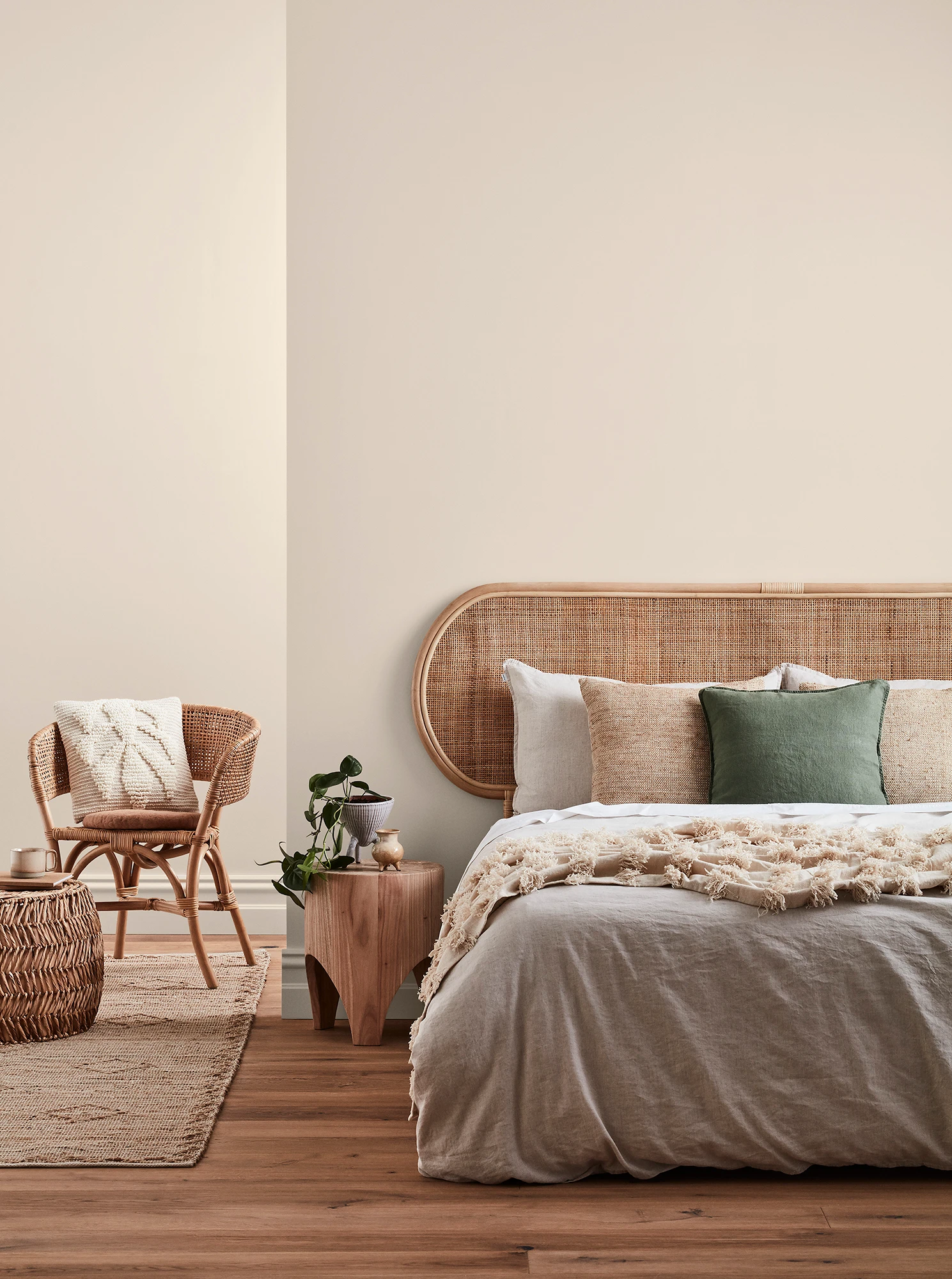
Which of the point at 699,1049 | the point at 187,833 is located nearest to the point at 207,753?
the point at 187,833

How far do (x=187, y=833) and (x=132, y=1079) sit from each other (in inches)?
37.9

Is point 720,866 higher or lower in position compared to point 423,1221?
higher

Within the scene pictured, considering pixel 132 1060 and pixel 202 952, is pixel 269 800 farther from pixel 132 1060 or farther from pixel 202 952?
pixel 132 1060

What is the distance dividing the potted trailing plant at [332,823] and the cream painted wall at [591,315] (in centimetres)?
26

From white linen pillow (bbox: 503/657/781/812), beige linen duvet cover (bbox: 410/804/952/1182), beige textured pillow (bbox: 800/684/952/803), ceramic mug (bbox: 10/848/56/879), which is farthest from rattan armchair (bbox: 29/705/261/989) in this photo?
beige textured pillow (bbox: 800/684/952/803)

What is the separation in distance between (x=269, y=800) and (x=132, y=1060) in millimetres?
1830

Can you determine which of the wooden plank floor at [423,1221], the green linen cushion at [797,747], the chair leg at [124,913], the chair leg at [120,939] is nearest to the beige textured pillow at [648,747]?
the green linen cushion at [797,747]

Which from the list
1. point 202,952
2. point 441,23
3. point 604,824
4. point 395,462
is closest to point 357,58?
point 441,23

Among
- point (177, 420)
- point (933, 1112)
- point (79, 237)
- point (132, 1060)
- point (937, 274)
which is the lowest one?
point (132, 1060)

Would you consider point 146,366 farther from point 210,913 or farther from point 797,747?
point 797,747

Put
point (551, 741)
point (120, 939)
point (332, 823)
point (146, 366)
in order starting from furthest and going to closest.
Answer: point (146, 366), point (120, 939), point (551, 741), point (332, 823)

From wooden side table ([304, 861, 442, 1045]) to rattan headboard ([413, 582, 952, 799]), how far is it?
0.56m

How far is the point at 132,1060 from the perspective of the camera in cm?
262

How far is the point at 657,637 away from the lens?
3395 millimetres
